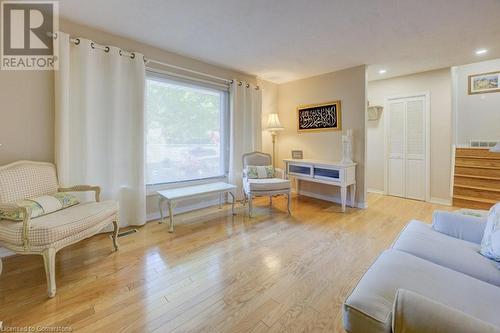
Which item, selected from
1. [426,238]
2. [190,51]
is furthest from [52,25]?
[426,238]

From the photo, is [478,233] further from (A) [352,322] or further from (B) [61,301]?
(B) [61,301]

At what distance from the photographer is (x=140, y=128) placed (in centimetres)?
293

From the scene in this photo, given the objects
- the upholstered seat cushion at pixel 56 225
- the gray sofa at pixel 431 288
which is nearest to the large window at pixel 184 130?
the upholstered seat cushion at pixel 56 225

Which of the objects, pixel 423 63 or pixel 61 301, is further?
pixel 423 63

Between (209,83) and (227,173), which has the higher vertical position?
(209,83)

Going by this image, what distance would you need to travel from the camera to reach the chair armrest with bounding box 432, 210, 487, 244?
158 cm

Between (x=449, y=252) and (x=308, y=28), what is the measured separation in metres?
2.44

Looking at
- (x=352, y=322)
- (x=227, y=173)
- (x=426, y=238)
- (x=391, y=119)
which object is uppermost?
(x=391, y=119)

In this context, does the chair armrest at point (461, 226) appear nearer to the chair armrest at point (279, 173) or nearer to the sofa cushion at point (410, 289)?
the sofa cushion at point (410, 289)

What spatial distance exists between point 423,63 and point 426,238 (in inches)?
134

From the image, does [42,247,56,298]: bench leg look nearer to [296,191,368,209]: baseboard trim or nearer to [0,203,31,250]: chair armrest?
[0,203,31,250]: chair armrest

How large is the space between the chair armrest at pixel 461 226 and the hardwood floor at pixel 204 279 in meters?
0.68

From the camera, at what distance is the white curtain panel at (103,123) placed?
2.37m

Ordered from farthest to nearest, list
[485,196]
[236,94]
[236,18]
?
1. [236,94]
2. [485,196]
3. [236,18]
